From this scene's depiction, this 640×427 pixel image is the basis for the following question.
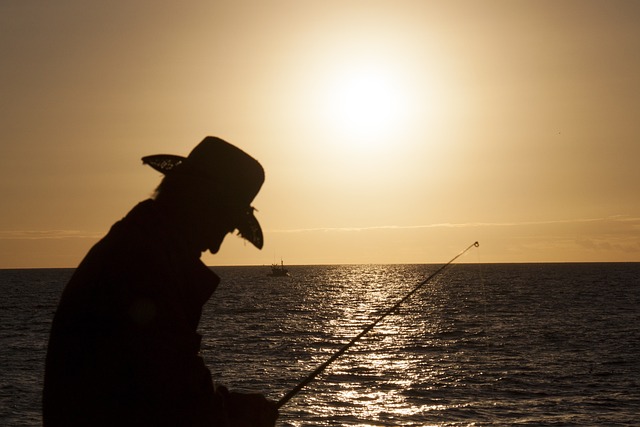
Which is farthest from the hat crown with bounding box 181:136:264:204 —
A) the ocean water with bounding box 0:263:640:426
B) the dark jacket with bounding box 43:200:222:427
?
the ocean water with bounding box 0:263:640:426

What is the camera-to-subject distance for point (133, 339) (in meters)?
2.46

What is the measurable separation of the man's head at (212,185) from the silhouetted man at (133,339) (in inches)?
6.4

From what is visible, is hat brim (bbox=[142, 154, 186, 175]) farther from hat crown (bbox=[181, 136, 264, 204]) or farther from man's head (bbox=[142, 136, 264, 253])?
hat crown (bbox=[181, 136, 264, 204])

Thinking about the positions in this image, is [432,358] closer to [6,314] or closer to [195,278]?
[195,278]

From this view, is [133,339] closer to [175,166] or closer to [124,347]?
[124,347]

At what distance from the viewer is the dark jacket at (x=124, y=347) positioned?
8.11 ft

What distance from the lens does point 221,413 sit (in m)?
2.72

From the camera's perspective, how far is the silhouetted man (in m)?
2.47

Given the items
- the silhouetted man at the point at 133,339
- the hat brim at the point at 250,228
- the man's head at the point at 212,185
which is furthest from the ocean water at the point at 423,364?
the silhouetted man at the point at 133,339

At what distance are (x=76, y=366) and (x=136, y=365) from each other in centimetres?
19

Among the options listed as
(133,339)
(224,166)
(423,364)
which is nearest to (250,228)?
(224,166)

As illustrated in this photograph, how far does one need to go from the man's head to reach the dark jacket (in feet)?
1.18

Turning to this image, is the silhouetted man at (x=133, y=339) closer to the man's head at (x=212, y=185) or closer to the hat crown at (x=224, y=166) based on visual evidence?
the man's head at (x=212, y=185)

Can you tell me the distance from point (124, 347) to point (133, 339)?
0.03 meters
